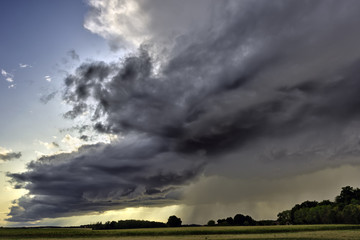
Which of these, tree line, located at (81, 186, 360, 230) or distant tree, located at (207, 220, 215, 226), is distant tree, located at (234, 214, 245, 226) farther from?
distant tree, located at (207, 220, 215, 226)

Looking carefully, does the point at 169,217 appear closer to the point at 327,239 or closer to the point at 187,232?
the point at 187,232

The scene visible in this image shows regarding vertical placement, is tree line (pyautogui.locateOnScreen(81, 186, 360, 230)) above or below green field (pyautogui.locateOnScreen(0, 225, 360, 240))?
above

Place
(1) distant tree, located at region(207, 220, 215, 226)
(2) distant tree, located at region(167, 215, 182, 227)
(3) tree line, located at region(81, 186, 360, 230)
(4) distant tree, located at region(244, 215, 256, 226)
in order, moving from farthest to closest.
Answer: (4) distant tree, located at region(244, 215, 256, 226) → (1) distant tree, located at region(207, 220, 215, 226) → (2) distant tree, located at region(167, 215, 182, 227) → (3) tree line, located at region(81, 186, 360, 230)

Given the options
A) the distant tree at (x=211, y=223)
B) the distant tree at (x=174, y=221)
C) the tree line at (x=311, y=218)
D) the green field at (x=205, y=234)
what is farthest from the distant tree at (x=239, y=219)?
the green field at (x=205, y=234)

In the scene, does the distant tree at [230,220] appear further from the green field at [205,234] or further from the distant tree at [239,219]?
the green field at [205,234]

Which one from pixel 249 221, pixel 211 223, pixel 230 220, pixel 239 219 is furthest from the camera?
pixel 230 220

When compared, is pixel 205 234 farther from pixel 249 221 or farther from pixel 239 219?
pixel 239 219

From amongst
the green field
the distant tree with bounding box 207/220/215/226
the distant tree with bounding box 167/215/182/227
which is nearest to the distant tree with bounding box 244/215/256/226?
the distant tree with bounding box 207/220/215/226

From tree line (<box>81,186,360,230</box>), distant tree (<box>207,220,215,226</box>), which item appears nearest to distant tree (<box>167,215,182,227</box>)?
tree line (<box>81,186,360,230</box>)

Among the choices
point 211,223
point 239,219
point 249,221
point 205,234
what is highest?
point 239,219

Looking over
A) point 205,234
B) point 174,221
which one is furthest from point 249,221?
point 205,234

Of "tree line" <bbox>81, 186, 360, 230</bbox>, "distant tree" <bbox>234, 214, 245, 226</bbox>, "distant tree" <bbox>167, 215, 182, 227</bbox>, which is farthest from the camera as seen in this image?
"distant tree" <bbox>234, 214, 245, 226</bbox>

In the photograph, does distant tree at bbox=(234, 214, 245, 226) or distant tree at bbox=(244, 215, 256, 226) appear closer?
distant tree at bbox=(244, 215, 256, 226)

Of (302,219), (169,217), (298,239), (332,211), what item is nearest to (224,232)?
(298,239)
